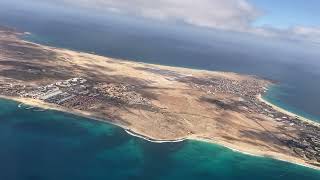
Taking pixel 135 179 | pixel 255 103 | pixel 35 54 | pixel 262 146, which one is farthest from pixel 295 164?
pixel 35 54

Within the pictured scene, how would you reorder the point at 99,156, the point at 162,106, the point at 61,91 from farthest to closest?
1. the point at 162,106
2. the point at 61,91
3. the point at 99,156

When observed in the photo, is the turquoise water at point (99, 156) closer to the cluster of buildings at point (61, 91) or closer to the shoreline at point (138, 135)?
the shoreline at point (138, 135)

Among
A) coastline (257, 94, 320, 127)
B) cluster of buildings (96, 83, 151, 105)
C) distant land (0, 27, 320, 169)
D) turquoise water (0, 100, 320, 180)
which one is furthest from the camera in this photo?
coastline (257, 94, 320, 127)

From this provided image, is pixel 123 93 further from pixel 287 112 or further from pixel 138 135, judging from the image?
pixel 287 112

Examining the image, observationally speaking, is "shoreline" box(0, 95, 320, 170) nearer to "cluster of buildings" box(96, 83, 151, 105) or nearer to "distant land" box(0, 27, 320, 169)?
"distant land" box(0, 27, 320, 169)

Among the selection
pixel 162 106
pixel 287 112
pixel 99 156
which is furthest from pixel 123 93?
pixel 287 112

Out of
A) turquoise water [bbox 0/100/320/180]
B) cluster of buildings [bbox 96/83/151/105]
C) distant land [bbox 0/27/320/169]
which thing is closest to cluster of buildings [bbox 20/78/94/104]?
distant land [bbox 0/27/320/169]

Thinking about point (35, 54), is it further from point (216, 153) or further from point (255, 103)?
point (216, 153)
